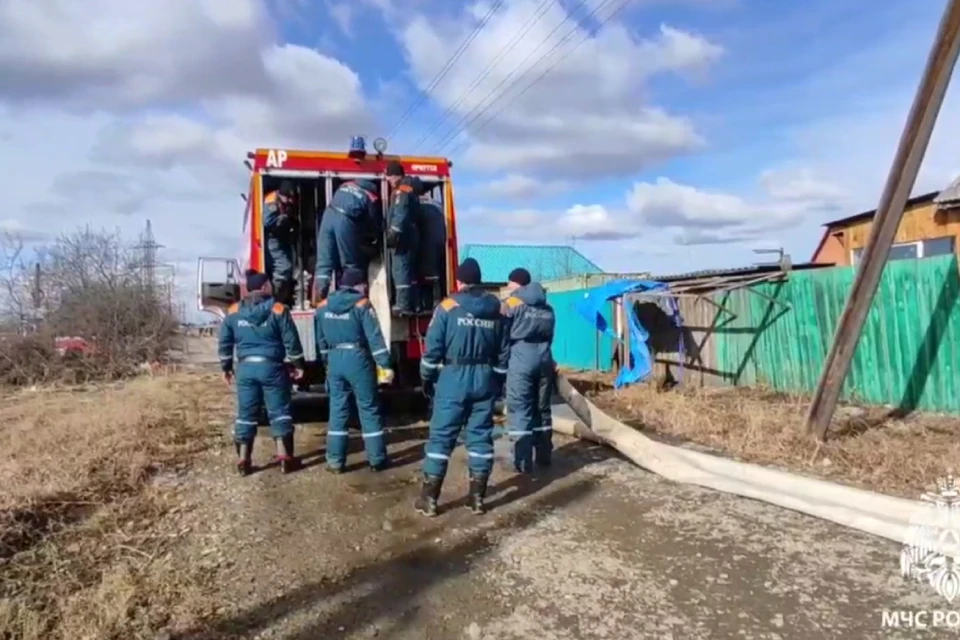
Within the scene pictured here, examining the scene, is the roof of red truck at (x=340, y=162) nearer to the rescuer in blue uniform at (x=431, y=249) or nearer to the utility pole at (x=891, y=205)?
the rescuer in blue uniform at (x=431, y=249)

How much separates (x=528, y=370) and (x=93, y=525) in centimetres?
342

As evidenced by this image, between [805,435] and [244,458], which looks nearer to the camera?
[244,458]

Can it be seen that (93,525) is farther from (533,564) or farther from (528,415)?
(528,415)

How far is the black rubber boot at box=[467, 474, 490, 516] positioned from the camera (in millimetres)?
5090

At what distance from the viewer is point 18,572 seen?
3.88 metres

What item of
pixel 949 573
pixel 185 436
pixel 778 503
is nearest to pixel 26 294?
pixel 185 436

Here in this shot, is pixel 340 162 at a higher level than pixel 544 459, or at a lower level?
higher

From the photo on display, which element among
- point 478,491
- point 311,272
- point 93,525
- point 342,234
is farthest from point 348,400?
point 311,272

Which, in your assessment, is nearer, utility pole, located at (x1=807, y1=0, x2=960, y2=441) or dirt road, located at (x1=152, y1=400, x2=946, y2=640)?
dirt road, located at (x1=152, y1=400, x2=946, y2=640)

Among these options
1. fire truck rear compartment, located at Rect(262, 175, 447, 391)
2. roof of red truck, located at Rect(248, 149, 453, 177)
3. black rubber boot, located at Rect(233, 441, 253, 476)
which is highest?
roof of red truck, located at Rect(248, 149, 453, 177)

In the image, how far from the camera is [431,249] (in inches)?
314

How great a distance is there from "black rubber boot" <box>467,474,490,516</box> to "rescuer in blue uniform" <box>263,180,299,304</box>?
3.85m

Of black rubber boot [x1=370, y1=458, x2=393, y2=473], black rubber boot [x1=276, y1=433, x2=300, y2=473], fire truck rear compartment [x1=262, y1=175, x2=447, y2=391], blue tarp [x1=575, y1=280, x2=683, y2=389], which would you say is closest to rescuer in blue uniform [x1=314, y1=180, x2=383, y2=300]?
fire truck rear compartment [x1=262, y1=175, x2=447, y2=391]

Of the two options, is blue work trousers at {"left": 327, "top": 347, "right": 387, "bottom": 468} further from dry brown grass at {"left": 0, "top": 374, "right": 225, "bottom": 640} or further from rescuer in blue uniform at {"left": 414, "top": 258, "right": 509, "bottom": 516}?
dry brown grass at {"left": 0, "top": 374, "right": 225, "bottom": 640}
